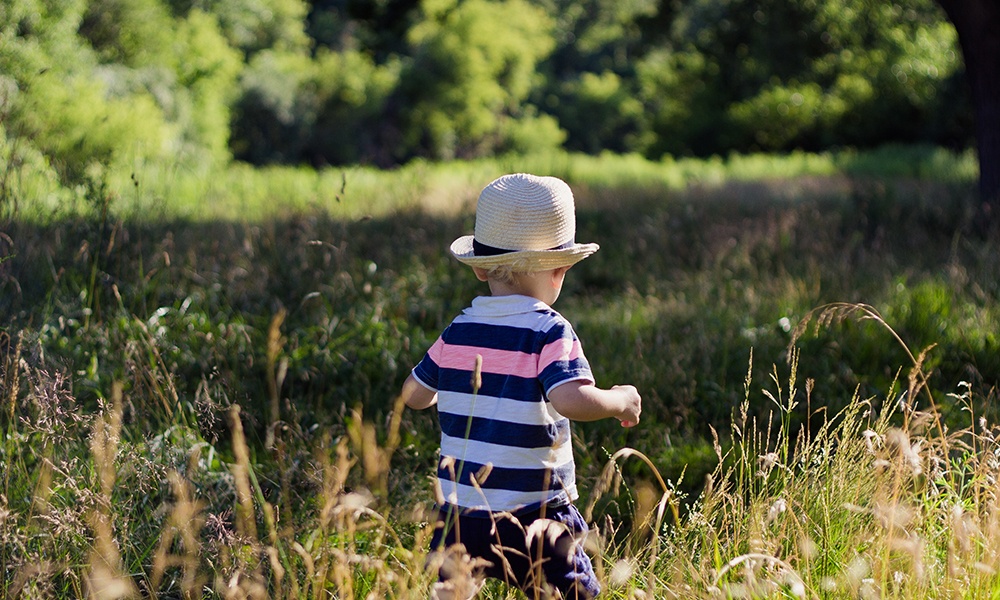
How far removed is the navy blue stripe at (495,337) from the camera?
87.4 inches

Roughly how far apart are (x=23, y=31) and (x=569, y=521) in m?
20.7

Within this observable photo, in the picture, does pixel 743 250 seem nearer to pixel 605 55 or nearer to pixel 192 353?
pixel 192 353

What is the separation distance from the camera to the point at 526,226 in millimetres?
2275

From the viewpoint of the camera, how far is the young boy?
222 centimetres

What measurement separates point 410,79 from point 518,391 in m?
39.4

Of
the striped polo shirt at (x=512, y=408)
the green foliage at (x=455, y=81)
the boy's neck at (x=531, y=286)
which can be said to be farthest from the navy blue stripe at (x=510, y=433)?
the green foliage at (x=455, y=81)

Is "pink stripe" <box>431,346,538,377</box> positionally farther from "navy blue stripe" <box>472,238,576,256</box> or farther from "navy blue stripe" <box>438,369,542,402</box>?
"navy blue stripe" <box>472,238,576,256</box>

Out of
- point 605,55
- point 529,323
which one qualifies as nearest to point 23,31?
point 529,323

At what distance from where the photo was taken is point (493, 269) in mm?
2336

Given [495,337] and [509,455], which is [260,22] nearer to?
[495,337]

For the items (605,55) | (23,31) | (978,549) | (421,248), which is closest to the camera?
(978,549)

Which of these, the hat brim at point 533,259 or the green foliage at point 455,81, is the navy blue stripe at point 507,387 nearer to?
the hat brim at point 533,259

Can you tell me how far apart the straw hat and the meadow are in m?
0.55

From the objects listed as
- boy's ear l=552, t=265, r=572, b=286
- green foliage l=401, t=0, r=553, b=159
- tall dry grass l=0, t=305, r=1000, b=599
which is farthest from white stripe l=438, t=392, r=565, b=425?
green foliage l=401, t=0, r=553, b=159
